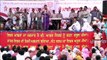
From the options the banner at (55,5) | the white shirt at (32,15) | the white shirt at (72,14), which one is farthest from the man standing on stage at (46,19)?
the white shirt at (72,14)

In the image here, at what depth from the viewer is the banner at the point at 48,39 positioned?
21.3m

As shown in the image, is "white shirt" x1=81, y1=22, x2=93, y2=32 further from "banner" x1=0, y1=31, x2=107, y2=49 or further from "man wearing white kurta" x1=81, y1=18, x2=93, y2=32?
"banner" x1=0, y1=31, x2=107, y2=49

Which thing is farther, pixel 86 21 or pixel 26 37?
pixel 86 21

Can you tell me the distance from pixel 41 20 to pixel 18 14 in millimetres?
1495

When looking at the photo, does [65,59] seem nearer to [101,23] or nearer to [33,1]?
[101,23]

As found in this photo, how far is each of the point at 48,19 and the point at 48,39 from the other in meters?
4.10

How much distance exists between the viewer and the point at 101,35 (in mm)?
21625

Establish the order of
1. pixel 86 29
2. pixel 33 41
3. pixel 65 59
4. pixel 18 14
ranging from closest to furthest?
pixel 65 59
pixel 33 41
pixel 86 29
pixel 18 14

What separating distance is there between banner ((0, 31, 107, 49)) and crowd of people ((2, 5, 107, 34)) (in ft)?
9.51

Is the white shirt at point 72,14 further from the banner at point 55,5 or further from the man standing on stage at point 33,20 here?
the man standing on stage at point 33,20

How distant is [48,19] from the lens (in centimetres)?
2548

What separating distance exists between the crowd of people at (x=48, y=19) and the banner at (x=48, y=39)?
9.51 feet

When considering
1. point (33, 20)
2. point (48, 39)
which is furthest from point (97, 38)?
point (33, 20)

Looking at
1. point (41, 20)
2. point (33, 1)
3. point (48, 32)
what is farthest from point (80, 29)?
point (33, 1)
